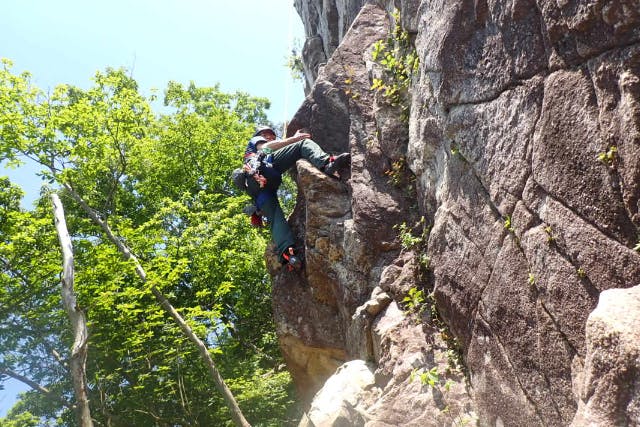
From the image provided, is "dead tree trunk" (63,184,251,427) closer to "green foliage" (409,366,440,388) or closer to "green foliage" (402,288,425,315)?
"green foliage" (402,288,425,315)

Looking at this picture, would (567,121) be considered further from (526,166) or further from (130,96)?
(130,96)

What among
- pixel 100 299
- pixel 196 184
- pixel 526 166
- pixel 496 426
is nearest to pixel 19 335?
pixel 100 299

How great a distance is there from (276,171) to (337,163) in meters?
1.64

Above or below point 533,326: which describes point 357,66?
above

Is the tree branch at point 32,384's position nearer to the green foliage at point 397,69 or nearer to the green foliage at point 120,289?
the green foliage at point 120,289

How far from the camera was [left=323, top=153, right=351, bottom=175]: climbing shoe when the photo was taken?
27.3ft

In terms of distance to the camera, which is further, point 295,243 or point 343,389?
point 295,243

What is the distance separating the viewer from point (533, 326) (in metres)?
4.16

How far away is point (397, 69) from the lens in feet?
24.5

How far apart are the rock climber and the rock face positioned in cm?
46

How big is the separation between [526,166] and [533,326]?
4.40 feet

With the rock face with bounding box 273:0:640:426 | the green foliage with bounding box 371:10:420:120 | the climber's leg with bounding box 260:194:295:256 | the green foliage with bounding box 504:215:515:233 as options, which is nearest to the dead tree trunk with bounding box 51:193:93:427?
the climber's leg with bounding box 260:194:295:256

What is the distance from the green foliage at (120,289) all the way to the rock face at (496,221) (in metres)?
4.83

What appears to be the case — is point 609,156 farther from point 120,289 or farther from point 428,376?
point 120,289
